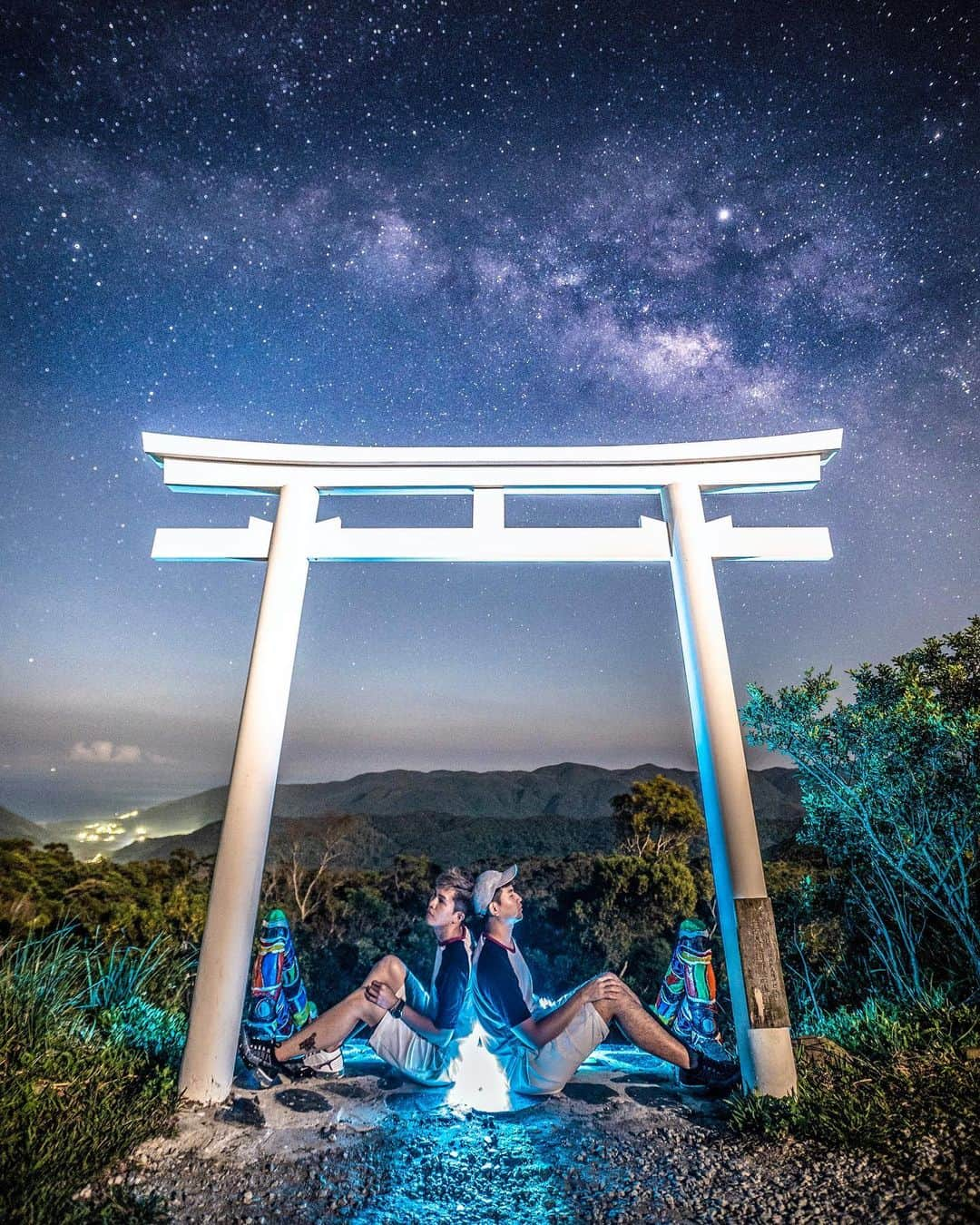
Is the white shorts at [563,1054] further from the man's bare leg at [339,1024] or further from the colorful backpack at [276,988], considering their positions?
the colorful backpack at [276,988]

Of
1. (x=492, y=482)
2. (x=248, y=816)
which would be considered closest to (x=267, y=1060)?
(x=248, y=816)

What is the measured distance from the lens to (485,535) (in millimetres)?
3785

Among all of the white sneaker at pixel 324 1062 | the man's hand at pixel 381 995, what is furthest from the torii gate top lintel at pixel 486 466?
the white sneaker at pixel 324 1062

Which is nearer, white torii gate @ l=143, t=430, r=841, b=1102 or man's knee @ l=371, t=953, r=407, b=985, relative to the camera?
man's knee @ l=371, t=953, r=407, b=985

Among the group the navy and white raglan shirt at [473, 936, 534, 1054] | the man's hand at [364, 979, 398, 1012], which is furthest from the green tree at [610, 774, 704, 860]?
the man's hand at [364, 979, 398, 1012]

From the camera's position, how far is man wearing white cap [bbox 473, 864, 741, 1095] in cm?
272

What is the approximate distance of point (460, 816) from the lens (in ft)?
67.8

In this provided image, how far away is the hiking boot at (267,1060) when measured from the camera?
288cm

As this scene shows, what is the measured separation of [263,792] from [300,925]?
1077 cm

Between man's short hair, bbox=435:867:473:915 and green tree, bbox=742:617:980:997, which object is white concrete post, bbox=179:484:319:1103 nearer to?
man's short hair, bbox=435:867:473:915

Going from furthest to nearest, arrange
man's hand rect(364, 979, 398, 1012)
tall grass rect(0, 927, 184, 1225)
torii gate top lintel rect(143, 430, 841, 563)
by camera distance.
Result: torii gate top lintel rect(143, 430, 841, 563) → man's hand rect(364, 979, 398, 1012) → tall grass rect(0, 927, 184, 1225)

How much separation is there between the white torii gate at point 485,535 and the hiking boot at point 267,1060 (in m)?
0.74

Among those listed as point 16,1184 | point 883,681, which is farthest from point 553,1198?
point 883,681

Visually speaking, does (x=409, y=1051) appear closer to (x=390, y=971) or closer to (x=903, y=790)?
(x=390, y=971)
